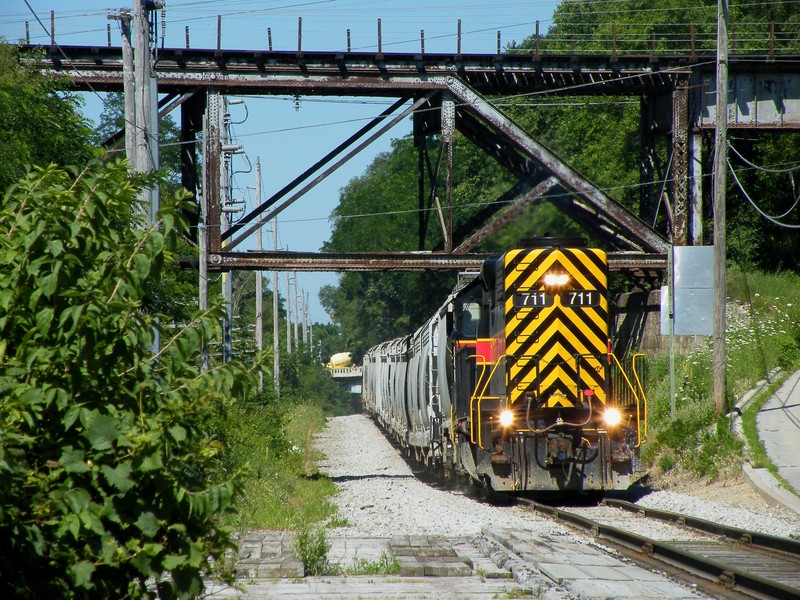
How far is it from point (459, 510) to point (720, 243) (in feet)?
25.8

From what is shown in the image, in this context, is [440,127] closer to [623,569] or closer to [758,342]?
[758,342]

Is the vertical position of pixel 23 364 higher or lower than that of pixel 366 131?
lower

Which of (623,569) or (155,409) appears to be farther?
(623,569)

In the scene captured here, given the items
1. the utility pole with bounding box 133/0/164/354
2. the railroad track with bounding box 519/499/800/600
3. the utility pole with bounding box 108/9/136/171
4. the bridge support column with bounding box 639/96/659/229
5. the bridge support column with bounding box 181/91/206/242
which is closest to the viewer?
the railroad track with bounding box 519/499/800/600

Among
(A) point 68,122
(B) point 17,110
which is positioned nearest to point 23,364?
(B) point 17,110

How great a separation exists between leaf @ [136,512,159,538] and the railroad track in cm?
468

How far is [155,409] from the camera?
4.59m

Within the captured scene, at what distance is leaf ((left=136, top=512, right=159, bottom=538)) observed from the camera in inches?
168

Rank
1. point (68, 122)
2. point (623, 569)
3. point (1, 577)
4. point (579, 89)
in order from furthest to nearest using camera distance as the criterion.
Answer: point (579, 89)
point (68, 122)
point (623, 569)
point (1, 577)

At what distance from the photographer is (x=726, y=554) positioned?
30.6ft

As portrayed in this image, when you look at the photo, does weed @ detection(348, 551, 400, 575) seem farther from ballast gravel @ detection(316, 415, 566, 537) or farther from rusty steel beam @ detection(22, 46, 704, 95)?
rusty steel beam @ detection(22, 46, 704, 95)

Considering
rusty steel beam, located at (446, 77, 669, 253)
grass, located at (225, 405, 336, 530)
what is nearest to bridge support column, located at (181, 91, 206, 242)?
grass, located at (225, 405, 336, 530)

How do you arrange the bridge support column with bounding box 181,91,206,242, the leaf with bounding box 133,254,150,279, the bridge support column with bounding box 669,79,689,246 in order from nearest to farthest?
the leaf with bounding box 133,254,150,279, the bridge support column with bounding box 181,91,206,242, the bridge support column with bounding box 669,79,689,246

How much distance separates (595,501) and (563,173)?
25.7ft
